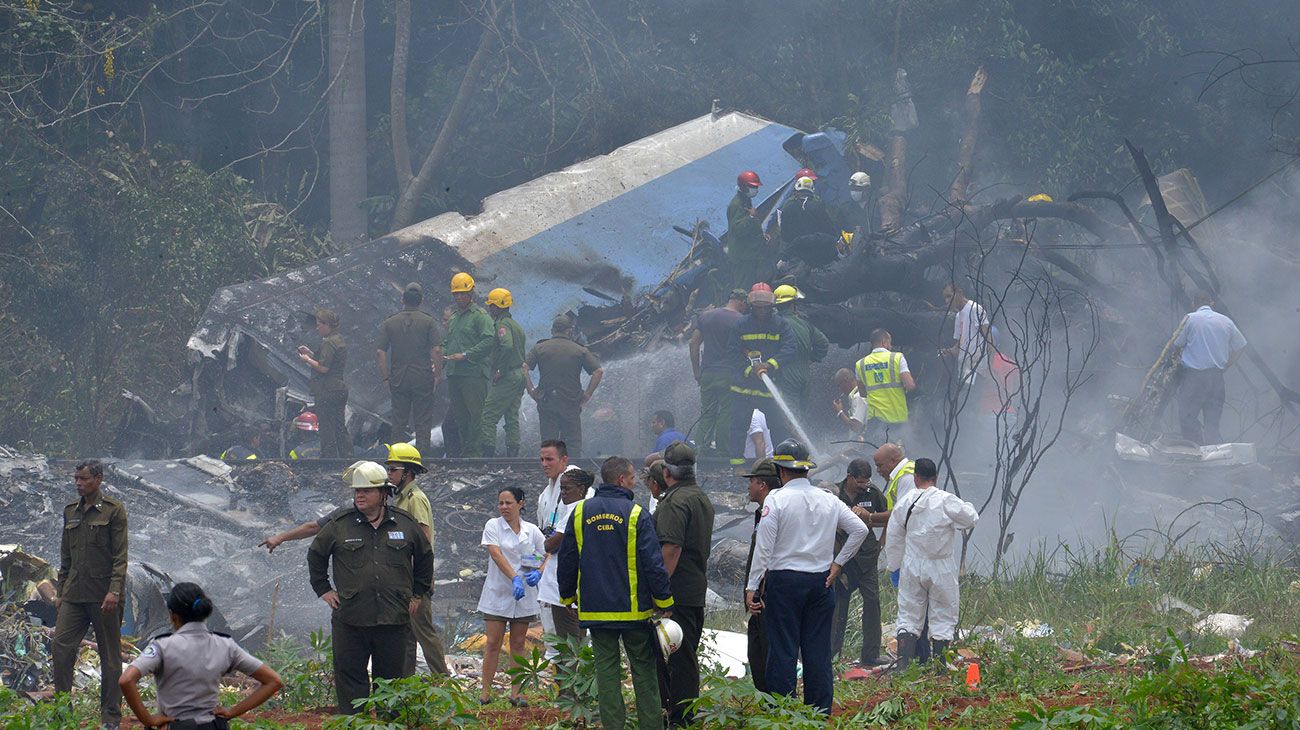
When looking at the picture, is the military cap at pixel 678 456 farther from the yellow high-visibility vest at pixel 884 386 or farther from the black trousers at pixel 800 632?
the yellow high-visibility vest at pixel 884 386

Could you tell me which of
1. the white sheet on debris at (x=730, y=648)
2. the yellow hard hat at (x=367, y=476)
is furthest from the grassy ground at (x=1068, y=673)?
the yellow hard hat at (x=367, y=476)

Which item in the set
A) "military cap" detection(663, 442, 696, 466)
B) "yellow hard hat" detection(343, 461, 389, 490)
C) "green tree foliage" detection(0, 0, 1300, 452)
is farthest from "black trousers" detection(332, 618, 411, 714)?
"green tree foliage" detection(0, 0, 1300, 452)

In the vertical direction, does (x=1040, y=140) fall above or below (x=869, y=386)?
above

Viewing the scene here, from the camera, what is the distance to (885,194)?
1842cm

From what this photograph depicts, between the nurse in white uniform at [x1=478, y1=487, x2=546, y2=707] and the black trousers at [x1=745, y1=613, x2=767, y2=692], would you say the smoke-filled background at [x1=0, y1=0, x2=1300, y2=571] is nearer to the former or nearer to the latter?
the nurse in white uniform at [x1=478, y1=487, x2=546, y2=707]

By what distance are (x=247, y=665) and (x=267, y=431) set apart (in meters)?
10.3

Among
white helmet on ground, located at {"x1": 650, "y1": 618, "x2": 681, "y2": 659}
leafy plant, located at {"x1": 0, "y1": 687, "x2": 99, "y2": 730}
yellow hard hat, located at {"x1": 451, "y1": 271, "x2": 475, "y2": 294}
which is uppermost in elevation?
yellow hard hat, located at {"x1": 451, "y1": 271, "x2": 475, "y2": 294}

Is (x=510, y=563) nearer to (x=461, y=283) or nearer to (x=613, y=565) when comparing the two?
(x=613, y=565)

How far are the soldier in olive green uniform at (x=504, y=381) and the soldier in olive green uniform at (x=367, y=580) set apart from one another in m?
6.73

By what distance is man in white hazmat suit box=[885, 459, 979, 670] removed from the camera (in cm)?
770

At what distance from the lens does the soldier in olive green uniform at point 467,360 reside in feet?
41.9

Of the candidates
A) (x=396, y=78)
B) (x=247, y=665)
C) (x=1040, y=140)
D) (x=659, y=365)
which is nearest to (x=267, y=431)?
(x=659, y=365)

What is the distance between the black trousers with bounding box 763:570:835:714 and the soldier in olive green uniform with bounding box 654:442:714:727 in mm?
334

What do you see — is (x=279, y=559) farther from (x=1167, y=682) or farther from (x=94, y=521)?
(x=1167, y=682)
